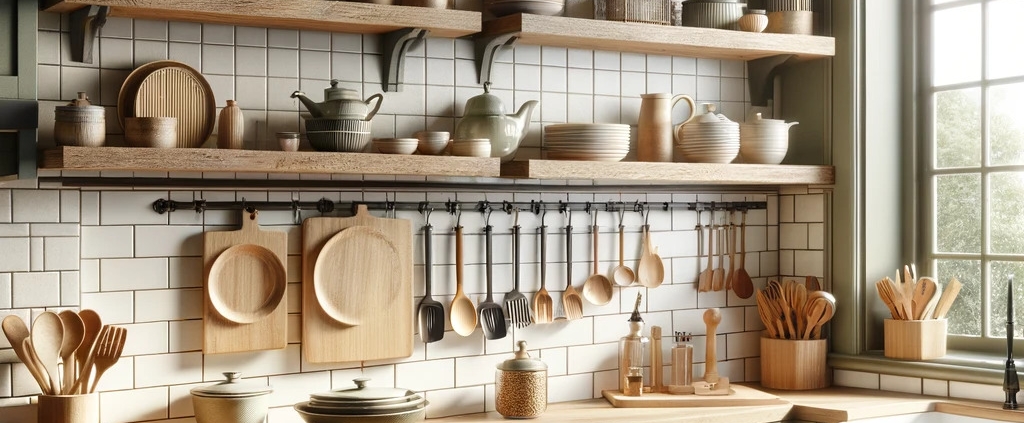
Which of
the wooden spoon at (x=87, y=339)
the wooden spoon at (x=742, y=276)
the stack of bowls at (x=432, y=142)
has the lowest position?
the wooden spoon at (x=87, y=339)

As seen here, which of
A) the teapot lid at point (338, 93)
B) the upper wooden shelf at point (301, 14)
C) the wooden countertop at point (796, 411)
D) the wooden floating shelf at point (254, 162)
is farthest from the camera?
the wooden countertop at point (796, 411)

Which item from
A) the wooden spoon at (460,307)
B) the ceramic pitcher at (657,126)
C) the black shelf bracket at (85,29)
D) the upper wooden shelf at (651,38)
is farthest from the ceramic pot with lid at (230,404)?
the ceramic pitcher at (657,126)

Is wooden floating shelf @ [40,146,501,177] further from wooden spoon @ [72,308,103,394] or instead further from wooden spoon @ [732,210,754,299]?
wooden spoon @ [732,210,754,299]

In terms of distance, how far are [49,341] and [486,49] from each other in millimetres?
1386

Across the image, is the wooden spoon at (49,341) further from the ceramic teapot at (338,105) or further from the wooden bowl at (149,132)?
the ceramic teapot at (338,105)

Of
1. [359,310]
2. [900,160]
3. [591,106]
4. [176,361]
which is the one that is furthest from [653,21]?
[176,361]

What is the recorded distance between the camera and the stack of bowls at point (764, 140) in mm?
3336

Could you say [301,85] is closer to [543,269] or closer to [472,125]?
[472,125]

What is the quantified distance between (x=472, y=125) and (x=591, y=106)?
1.73 ft

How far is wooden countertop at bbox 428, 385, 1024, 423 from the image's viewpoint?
300 centimetres

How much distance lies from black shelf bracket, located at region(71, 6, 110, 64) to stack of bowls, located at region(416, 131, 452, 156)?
812 millimetres

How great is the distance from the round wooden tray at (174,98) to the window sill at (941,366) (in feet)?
6.80

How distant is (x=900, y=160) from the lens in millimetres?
3506

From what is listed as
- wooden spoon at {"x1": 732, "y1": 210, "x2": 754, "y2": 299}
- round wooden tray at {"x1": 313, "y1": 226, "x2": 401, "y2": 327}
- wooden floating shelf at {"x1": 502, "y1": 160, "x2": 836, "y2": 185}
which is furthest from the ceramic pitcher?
round wooden tray at {"x1": 313, "y1": 226, "x2": 401, "y2": 327}
